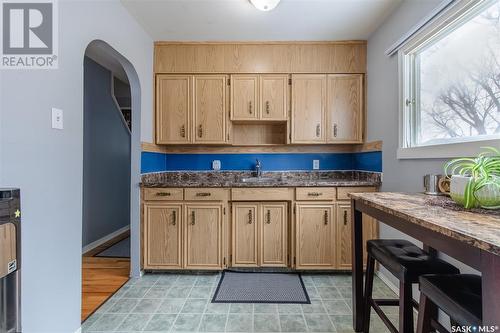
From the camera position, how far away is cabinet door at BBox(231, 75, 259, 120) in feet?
9.18

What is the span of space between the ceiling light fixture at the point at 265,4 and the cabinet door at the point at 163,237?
1.89 meters

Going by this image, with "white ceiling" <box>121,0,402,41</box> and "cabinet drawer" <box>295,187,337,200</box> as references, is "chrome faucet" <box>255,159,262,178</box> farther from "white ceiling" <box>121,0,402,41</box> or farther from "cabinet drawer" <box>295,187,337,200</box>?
"white ceiling" <box>121,0,402,41</box>

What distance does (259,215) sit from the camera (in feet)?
8.20

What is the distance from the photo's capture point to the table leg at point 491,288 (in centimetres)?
67

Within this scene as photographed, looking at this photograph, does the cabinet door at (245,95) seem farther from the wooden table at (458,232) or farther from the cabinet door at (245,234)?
the wooden table at (458,232)

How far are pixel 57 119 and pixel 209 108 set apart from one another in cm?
158

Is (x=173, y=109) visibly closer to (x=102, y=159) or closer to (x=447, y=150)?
(x=102, y=159)

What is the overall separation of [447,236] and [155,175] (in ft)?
8.70

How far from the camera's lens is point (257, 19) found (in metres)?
2.33

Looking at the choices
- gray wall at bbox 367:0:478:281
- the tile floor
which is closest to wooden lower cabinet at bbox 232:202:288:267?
the tile floor

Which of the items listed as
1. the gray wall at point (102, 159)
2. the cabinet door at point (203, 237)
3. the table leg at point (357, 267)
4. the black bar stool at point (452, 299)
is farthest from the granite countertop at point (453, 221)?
the gray wall at point (102, 159)

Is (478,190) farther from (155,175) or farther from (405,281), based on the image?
(155,175)

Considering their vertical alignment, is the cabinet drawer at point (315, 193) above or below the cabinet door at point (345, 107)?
below

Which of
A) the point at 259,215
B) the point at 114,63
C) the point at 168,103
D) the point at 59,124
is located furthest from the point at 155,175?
the point at 114,63
